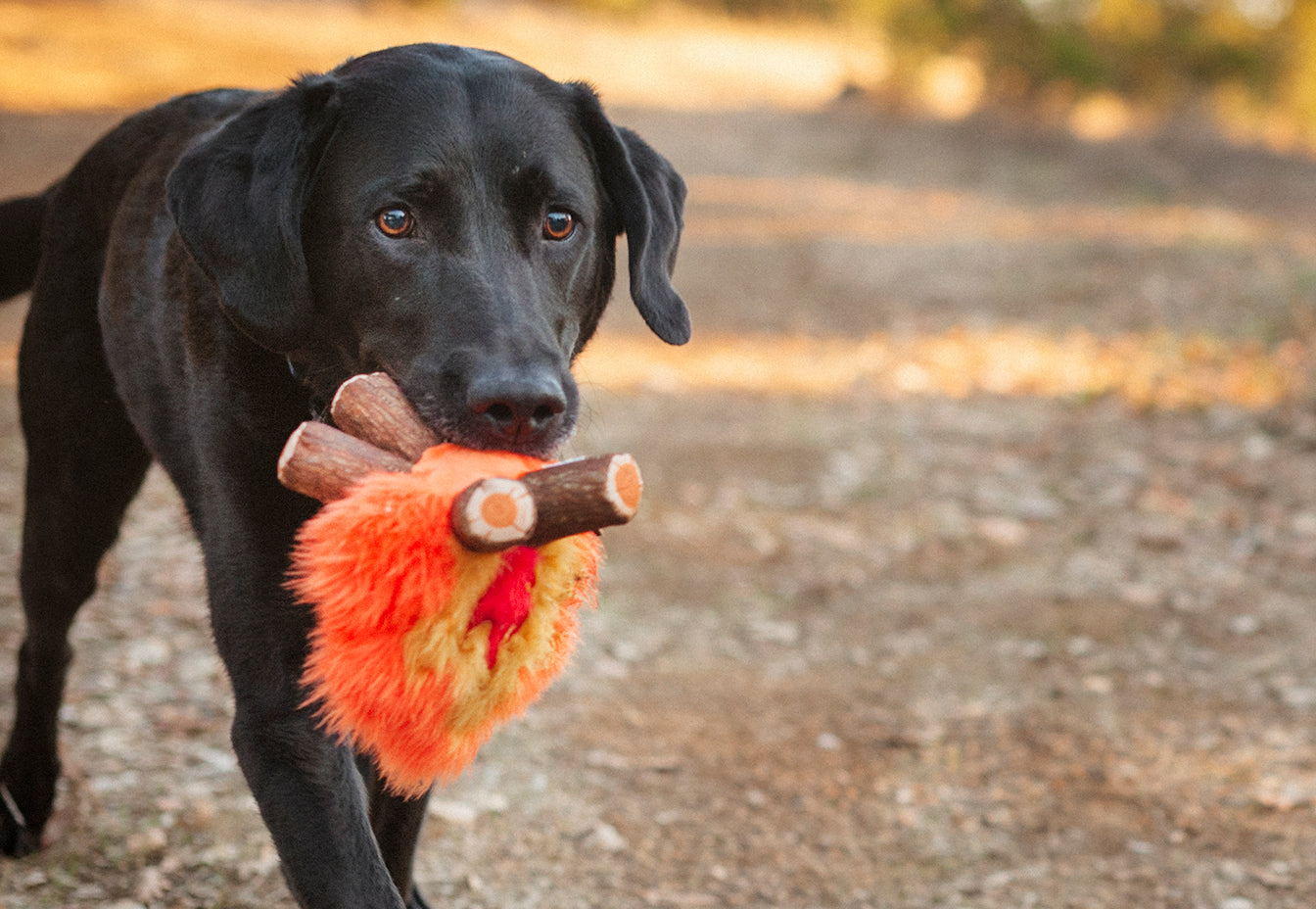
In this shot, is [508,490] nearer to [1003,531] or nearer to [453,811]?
[453,811]

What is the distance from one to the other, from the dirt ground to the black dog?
496 mm

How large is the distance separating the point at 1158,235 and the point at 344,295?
31.2 feet

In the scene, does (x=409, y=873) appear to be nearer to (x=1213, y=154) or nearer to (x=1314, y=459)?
(x=1314, y=459)

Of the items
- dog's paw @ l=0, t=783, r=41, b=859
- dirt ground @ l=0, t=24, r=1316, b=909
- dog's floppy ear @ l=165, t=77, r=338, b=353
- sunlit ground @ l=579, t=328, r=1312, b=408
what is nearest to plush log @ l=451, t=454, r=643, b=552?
dog's floppy ear @ l=165, t=77, r=338, b=353

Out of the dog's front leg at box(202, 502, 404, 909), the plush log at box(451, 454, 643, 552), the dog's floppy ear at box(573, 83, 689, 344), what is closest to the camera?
the plush log at box(451, 454, 643, 552)

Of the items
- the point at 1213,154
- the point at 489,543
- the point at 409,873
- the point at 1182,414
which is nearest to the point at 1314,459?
the point at 1182,414

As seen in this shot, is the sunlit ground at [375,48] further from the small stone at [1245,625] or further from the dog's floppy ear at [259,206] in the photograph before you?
the dog's floppy ear at [259,206]

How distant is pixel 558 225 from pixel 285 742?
3.62 ft

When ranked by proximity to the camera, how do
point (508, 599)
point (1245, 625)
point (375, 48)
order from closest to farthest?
point (508, 599)
point (1245, 625)
point (375, 48)

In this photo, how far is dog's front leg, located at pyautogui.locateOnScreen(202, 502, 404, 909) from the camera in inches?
82.9

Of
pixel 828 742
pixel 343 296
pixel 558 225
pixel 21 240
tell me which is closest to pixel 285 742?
pixel 343 296

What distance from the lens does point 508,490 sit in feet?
5.74

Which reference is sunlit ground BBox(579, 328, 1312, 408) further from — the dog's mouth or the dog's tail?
the dog's mouth

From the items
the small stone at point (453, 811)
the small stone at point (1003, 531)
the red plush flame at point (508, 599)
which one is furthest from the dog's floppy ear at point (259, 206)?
the small stone at point (1003, 531)
